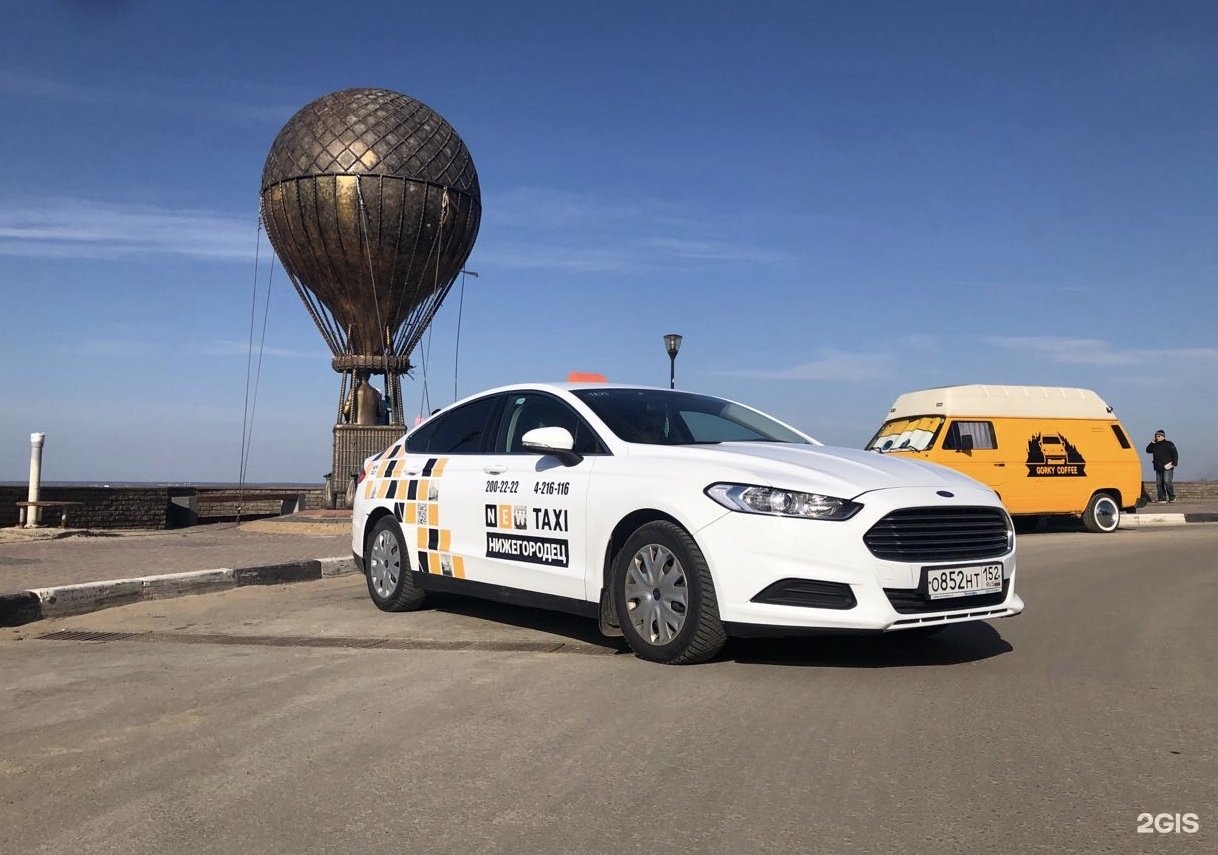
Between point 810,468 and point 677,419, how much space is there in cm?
127

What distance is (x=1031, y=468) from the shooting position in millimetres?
15836

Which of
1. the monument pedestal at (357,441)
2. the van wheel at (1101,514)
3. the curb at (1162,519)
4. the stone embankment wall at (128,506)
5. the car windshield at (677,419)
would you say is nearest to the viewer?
the car windshield at (677,419)

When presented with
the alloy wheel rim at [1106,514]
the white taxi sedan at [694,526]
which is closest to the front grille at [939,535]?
the white taxi sedan at [694,526]

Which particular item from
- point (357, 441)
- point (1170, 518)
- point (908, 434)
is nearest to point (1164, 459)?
point (1170, 518)

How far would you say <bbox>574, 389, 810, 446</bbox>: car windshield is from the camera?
19.0ft

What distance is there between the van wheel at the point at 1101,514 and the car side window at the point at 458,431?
42.4ft

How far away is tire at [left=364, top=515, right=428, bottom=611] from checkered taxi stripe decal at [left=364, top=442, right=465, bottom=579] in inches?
6.1

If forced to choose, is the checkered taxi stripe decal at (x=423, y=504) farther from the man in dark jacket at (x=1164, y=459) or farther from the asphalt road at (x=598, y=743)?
the man in dark jacket at (x=1164, y=459)

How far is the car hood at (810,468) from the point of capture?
4.78m

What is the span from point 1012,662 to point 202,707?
156 inches

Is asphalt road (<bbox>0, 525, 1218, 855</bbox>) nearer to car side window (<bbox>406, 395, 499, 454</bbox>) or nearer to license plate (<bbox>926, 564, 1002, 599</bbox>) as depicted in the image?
license plate (<bbox>926, 564, 1002, 599</bbox>)

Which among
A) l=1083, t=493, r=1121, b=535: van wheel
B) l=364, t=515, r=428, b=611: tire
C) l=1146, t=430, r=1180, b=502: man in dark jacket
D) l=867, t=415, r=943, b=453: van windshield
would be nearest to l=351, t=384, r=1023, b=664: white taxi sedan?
l=364, t=515, r=428, b=611: tire

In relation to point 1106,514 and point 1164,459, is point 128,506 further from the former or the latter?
point 1164,459

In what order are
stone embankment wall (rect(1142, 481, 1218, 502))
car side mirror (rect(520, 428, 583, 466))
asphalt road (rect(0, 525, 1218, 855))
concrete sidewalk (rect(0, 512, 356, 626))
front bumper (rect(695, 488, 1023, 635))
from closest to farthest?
asphalt road (rect(0, 525, 1218, 855)) → front bumper (rect(695, 488, 1023, 635)) → car side mirror (rect(520, 428, 583, 466)) → concrete sidewalk (rect(0, 512, 356, 626)) → stone embankment wall (rect(1142, 481, 1218, 502))
